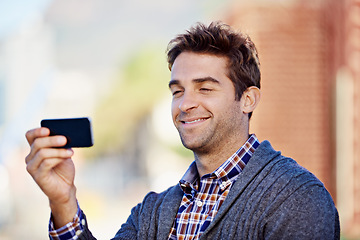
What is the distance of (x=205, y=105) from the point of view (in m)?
2.02

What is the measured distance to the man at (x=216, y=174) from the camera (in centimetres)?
170

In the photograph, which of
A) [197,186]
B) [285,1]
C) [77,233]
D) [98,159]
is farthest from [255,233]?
[98,159]

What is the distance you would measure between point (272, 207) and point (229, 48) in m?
0.72

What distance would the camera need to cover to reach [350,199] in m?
6.09

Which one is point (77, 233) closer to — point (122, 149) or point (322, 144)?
point (322, 144)

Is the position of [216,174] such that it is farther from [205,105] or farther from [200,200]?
[205,105]

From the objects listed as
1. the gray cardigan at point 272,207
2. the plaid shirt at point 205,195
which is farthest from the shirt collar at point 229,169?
the gray cardigan at point 272,207

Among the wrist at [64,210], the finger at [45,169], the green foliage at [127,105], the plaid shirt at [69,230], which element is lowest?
the plaid shirt at [69,230]

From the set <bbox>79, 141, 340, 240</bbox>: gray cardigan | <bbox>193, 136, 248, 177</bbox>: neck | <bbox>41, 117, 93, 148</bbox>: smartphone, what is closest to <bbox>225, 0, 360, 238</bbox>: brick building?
<bbox>193, 136, 248, 177</bbox>: neck

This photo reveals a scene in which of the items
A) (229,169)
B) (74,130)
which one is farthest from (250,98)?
(74,130)

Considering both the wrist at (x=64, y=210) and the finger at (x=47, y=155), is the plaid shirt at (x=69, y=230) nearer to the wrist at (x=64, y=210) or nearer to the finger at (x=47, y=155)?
the wrist at (x=64, y=210)

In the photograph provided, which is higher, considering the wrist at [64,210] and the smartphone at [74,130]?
the smartphone at [74,130]

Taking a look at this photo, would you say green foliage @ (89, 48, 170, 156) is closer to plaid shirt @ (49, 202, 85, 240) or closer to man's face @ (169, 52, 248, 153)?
man's face @ (169, 52, 248, 153)

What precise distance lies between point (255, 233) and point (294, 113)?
4868 millimetres
